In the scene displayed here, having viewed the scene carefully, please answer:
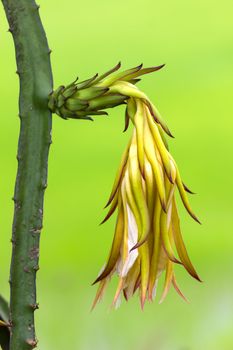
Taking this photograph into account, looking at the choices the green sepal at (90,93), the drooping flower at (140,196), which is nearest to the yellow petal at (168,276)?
the drooping flower at (140,196)

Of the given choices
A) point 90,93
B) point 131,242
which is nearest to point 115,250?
point 131,242

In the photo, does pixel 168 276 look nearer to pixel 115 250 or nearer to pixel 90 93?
pixel 115 250

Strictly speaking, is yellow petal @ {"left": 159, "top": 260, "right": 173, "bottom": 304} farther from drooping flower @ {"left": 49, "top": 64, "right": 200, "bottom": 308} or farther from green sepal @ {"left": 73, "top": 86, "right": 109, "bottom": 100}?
green sepal @ {"left": 73, "top": 86, "right": 109, "bottom": 100}

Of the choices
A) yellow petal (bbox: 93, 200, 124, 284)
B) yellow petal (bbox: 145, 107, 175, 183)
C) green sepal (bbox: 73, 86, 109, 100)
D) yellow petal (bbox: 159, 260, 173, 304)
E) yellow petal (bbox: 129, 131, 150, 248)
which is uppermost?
green sepal (bbox: 73, 86, 109, 100)

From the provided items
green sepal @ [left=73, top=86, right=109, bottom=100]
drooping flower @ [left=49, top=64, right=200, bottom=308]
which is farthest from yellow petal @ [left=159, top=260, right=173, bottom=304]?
green sepal @ [left=73, top=86, right=109, bottom=100]

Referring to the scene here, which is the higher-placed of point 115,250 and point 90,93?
point 90,93
